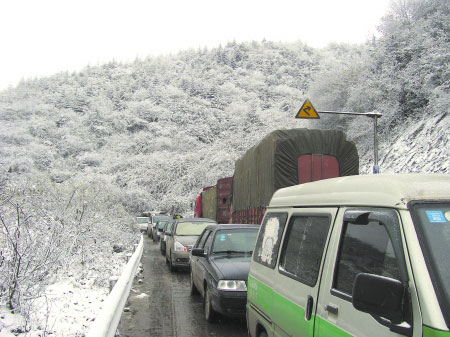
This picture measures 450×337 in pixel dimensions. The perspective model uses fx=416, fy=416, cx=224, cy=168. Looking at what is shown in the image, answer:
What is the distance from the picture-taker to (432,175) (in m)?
2.50

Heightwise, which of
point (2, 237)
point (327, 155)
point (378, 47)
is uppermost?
point (378, 47)

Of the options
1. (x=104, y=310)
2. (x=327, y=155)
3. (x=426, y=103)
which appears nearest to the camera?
(x=104, y=310)

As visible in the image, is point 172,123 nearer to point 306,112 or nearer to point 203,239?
point 306,112

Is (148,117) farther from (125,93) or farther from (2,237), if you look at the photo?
(2,237)

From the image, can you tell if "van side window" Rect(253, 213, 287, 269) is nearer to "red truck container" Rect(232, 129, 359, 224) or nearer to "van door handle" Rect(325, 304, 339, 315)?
"van door handle" Rect(325, 304, 339, 315)

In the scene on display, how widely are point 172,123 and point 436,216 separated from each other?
8575 cm

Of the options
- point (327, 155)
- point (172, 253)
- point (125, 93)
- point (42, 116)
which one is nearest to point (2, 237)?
point (172, 253)

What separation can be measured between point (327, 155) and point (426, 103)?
59.7ft

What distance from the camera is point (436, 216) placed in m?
2.14

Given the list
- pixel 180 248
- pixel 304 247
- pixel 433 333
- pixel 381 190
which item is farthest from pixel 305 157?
pixel 433 333

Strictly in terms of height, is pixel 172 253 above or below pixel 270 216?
below

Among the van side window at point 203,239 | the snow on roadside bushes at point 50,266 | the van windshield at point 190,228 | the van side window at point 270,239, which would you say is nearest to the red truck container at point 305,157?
the van side window at point 203,239

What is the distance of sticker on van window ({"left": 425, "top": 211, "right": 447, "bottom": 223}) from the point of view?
83.6 inches

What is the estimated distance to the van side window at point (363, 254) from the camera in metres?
2.29
